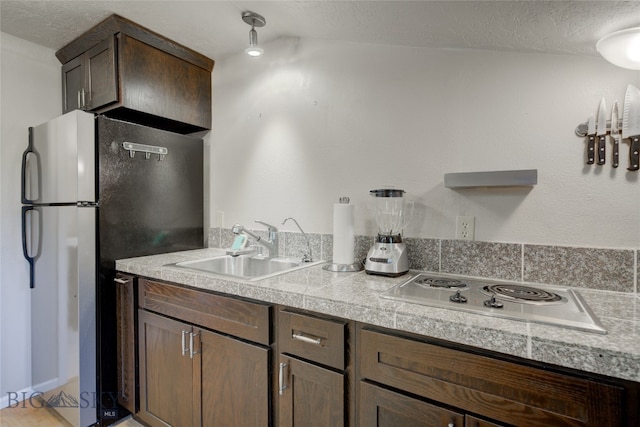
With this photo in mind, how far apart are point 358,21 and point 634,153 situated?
1.21m

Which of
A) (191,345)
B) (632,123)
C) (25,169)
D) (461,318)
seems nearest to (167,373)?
(191,345)

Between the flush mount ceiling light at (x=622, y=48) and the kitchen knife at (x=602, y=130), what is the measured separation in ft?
0.44

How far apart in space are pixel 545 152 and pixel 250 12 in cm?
157

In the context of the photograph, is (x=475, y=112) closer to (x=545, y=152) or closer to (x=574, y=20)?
(x=545, y=152)

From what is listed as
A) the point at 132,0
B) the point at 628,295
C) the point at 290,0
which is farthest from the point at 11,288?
the point at 628,295

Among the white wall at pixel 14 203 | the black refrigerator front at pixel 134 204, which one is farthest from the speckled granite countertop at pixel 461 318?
the white wall at pixel 14 203

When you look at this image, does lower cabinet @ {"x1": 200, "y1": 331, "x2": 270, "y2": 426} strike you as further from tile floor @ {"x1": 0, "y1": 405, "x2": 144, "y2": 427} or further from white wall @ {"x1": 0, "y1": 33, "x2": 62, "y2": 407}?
white wall @ {"x1": 0, "y1": 33, "x2": 62, "y2": 407}

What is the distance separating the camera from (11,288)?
80.4 inches

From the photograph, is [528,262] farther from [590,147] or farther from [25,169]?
[25,169]

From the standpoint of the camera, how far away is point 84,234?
1656 mm

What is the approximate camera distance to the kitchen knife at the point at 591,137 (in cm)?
119

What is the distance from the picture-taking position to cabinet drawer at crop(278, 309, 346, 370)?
3.43ft

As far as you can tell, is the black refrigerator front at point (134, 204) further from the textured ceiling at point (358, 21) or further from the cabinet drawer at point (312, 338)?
the cabinet drawer at point (312, 338)

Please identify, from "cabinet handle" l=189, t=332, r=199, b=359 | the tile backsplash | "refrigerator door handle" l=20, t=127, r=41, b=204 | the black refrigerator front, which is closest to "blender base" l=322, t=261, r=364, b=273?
the tile backsplash
